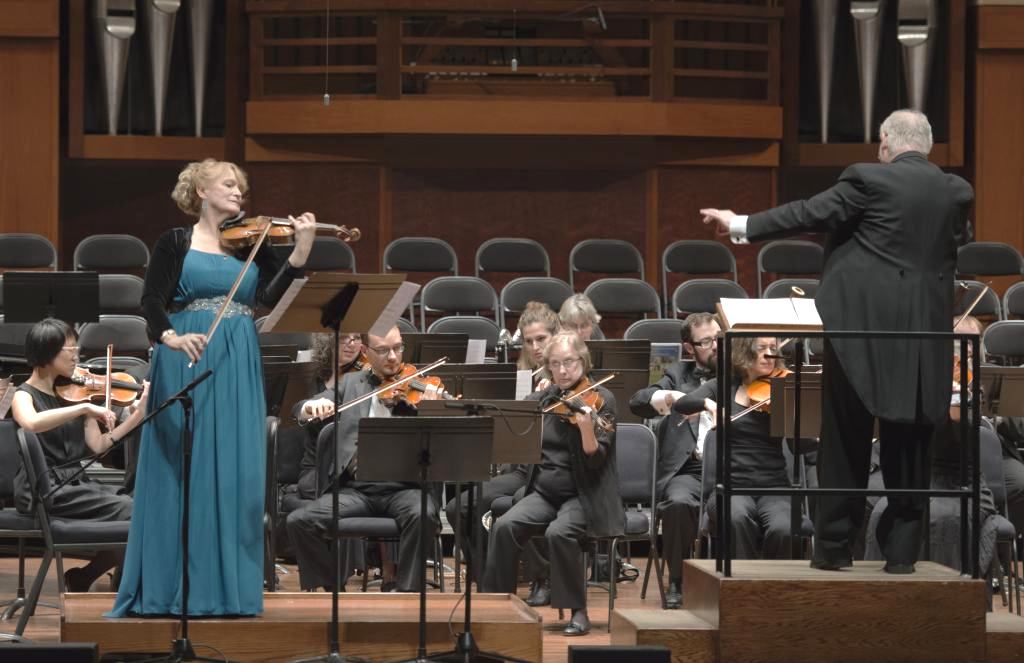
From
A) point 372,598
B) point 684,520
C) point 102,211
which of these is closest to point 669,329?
point 684,520

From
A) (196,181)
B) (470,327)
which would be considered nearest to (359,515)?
(196,181)

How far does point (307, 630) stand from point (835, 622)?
1.63 meters

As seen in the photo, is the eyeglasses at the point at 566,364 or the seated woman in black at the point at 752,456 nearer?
the eyeglasses at the point at 566,364

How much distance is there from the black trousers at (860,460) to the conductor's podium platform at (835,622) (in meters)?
0.17

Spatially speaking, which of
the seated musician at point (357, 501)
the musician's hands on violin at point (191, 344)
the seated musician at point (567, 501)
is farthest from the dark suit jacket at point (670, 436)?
the musician's hands on violin at point (191, 344)

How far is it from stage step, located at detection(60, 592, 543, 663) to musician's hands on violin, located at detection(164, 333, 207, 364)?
85cm

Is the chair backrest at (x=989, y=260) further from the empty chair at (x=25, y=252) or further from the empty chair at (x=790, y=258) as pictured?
the empty chair at (x=25, y=252)

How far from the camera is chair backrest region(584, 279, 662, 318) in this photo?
9.41 m

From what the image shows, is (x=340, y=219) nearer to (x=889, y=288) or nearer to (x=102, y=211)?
(x=102, y=211)

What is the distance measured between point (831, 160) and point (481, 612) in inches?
277

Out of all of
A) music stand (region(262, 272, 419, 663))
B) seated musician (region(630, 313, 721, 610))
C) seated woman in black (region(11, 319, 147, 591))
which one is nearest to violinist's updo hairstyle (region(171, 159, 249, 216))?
music stand (region(262, 272, 419, 663))

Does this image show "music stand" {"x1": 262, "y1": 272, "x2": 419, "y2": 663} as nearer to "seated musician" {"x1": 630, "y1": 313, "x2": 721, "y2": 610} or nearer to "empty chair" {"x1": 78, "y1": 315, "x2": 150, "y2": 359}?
"seated musician" {"x1": 630, "y1": 313, "x2": 721, "y2": 610}

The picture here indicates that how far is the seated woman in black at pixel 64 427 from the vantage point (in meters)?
5.46

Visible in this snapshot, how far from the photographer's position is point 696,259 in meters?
10.2
